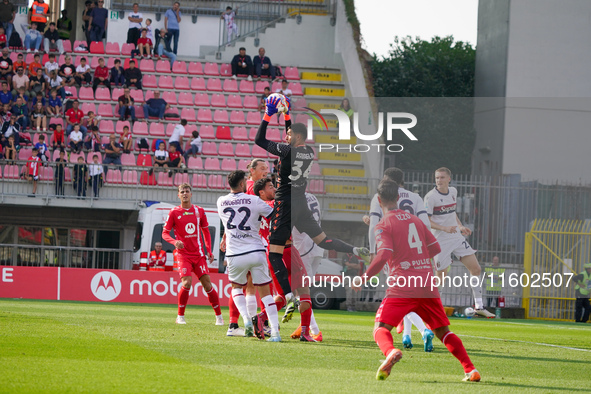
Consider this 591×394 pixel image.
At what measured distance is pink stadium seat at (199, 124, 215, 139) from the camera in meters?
27.5

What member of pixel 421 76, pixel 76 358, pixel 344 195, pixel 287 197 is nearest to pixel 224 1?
pixel 344 195

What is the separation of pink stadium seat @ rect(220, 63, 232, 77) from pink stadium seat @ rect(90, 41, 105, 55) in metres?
4.21

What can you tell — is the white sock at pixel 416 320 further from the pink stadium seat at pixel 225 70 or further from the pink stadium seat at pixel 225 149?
the pink stadium seat at pixel 225 70

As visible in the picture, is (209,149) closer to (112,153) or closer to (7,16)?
(112,153)

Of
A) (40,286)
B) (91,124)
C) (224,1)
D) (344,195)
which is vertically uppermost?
(224,1)

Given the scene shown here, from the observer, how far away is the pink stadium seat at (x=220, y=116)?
28.3 metres

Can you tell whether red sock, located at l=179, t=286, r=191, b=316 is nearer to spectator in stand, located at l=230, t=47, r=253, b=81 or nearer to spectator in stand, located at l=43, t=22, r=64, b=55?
spectator in stand, located at l=230, t=47, r=253, b=81

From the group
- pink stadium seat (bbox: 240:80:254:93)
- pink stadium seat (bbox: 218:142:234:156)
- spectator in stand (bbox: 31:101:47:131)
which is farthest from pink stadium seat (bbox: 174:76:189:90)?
spectator in stand (bbox: 31:101:47:131)

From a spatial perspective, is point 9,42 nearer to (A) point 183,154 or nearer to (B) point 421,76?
(A) point 183,154

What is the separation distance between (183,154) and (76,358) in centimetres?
1896

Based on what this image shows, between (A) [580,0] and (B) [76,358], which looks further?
(A) [580,0]

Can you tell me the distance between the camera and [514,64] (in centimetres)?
3694

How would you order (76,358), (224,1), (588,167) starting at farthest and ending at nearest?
(224,1) → (588,167) → (76,358)

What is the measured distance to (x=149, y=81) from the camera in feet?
94.6
